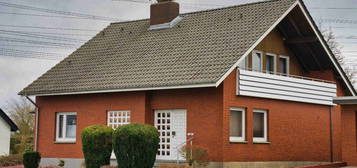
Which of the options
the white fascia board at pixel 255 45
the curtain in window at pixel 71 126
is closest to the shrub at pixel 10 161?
the curtain in window at pixel 71 126

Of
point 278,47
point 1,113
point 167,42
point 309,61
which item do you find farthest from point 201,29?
point 1,113

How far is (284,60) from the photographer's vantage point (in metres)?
29.7

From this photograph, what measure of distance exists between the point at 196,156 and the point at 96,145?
143 inches

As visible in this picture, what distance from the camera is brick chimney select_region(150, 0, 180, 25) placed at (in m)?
31.6

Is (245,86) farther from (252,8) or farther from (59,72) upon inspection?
(59,72)

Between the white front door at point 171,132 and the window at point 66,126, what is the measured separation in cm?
511

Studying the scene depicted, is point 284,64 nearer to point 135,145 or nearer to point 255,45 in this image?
point 255,45

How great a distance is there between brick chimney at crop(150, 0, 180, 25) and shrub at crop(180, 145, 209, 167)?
9238mm

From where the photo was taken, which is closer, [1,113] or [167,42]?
[167,42]

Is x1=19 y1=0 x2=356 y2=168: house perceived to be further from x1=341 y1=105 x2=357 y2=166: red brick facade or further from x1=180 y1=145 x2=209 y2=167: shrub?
x1=341 y1=105 x2=357 y2=166: red brick facade

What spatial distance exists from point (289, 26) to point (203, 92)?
597 centimetres

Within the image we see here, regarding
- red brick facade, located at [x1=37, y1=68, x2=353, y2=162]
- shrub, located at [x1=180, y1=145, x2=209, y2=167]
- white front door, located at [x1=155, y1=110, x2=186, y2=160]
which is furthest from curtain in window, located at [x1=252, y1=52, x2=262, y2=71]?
shrub, located at [x1=180, y1=145, x2=209, y2=167]

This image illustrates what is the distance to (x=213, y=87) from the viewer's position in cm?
2522

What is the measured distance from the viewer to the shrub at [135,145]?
71.2 ft
